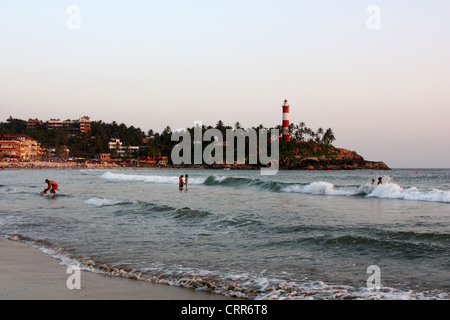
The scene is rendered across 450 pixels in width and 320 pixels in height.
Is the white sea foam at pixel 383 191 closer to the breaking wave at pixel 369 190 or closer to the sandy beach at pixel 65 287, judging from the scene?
the breaking wave at pixel 369 190

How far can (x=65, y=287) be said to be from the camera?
302 inches

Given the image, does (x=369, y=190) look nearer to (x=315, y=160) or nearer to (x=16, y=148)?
(x=315, y=160)

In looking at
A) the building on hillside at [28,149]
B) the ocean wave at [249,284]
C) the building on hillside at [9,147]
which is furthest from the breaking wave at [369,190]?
the building on hillside at [28,149]

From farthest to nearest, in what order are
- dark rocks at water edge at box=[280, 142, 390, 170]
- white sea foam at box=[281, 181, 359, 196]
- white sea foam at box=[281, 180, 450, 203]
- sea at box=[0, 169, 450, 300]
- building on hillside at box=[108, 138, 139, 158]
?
building on hillside at box=[108, 138, 139, 158] → dark rocks at water edge at box=[280, 142, 390, 170] → white sea foam at box=[281, 181, 359, 196] → white sea foam at box=[281, 180, 450, 203] → sea at box=[0, 169, 450, 300]

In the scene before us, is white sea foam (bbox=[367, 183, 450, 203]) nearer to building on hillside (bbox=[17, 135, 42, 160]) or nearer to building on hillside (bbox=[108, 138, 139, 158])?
building on hillside (bbox=[17, 135, 42, 160])

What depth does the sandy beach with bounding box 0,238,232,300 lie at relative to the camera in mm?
7133

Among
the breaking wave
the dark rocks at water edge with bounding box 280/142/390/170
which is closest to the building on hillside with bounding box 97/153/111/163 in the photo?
the dark rocks at water edge with bounding box 280/142/390/170

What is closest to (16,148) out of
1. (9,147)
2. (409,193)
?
(9,147)

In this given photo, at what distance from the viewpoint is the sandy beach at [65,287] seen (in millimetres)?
7133

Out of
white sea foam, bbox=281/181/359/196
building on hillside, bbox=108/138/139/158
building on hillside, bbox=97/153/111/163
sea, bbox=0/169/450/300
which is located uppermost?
building on hillside, bbox=108/138/139/158

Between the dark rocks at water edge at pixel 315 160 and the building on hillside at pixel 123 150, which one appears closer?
the dark rocks at water edge at pixel 315 160
